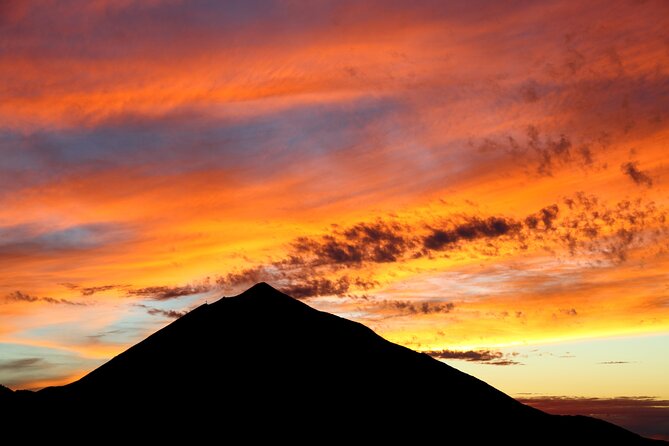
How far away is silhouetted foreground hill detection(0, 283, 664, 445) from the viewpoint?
105ft

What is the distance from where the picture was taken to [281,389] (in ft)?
110

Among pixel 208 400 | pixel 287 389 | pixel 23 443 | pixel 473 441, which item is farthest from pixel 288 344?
pixel 23 443

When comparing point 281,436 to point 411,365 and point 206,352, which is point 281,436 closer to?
point 206,352

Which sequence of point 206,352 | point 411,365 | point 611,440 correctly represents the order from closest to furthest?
1. point 206,352
2. point 411,365
3. point 611,440

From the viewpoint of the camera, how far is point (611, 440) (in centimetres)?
4138

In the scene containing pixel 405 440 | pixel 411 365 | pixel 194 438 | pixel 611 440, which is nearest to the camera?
pixel 194 438

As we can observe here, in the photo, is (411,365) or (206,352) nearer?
(206,352)

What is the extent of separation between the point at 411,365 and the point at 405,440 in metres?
5.59

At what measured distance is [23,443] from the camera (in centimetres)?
3125

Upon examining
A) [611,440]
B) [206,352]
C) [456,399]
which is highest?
[206,352]

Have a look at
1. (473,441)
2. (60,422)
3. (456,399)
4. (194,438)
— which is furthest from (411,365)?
(60,422)

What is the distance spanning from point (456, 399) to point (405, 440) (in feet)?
15.4

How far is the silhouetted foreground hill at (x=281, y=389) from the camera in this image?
32.0 meters

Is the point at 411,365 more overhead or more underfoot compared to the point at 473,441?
more overhead
